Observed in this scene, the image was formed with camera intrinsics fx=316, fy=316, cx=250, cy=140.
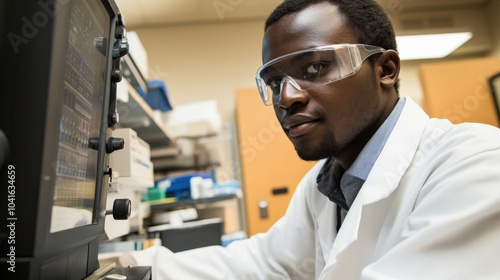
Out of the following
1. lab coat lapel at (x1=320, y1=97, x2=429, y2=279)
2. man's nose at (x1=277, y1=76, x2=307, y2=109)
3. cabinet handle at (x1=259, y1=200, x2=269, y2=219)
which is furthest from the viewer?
cabinet handle at (x1=259, y1=200, x2=269, y2=219)

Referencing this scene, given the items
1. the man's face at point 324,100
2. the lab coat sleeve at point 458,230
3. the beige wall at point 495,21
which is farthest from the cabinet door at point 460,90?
the lab coat sleeve at point 458,230

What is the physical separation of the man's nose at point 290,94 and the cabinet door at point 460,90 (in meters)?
2.66

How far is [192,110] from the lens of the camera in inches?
98.0

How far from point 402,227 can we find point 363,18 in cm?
57

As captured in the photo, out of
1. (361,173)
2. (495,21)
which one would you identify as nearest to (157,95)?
(361,173)

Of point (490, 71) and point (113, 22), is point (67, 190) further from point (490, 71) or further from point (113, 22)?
point (490, 71)

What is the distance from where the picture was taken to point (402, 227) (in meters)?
0.65

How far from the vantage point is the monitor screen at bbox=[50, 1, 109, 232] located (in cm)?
42

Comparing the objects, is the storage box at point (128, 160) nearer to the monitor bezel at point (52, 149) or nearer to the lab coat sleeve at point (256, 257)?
the lab coat sleeve at point (256, 257)

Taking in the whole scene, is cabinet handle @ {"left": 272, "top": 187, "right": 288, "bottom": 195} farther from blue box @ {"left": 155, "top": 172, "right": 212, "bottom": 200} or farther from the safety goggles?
the safety goggles

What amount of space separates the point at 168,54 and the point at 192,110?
1071 mm

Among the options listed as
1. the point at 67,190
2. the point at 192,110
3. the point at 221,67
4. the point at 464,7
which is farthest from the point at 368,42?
the point at 464,7

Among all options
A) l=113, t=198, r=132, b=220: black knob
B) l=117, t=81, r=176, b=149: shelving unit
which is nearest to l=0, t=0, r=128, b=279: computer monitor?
l=113, t=198, r=132, b=220: black knob

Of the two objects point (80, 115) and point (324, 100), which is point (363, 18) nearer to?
point (324, 100)
